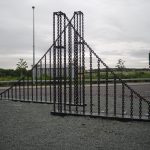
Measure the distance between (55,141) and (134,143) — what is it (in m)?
1.60

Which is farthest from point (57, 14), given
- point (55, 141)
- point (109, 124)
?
point (55, 141)

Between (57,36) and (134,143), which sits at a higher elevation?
(57,36)

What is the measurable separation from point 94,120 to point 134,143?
9.80 ft

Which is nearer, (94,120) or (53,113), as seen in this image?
(94,120)

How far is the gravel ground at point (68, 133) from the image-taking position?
20.5 ft

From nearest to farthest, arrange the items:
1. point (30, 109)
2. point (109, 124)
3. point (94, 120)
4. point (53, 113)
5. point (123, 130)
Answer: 1. point (123, 130)
2. point (109, 124)
3. point (94, 120)
4. point (53, 113)
5. point (30, 109)

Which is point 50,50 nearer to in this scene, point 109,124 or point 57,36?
point 57,36

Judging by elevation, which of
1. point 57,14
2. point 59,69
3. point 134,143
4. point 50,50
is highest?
point 57,14

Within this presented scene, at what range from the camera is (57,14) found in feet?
35.7

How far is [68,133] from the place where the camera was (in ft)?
24.4

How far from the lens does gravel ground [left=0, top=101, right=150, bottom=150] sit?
625 cm

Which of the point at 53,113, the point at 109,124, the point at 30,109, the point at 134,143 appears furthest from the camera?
the point at 30,109

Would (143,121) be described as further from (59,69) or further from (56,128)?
(59,69)

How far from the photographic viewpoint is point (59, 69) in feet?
36.1
